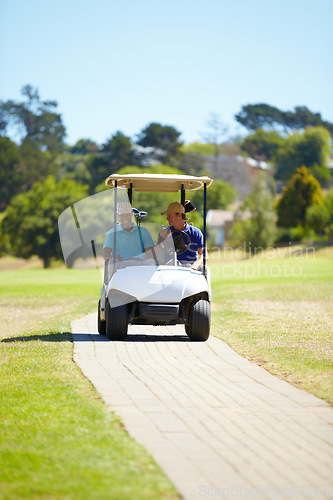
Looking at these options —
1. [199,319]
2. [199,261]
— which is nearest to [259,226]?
[199,261]

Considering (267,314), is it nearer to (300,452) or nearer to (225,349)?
(225,349)

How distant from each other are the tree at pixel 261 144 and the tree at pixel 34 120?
110 feet

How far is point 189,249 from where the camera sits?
1079cm

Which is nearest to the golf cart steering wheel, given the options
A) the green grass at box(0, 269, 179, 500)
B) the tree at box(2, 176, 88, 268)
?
the green grass at box(0, 269, 179, 500)

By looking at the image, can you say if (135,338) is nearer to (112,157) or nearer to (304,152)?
(112,157)

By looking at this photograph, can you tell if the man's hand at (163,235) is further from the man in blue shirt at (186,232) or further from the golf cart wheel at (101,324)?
the golf cart wheel at (101,324)

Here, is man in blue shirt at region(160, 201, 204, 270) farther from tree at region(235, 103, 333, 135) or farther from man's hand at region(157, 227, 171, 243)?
tree at region(235, 103, 333, 135)

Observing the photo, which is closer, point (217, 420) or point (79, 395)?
point (217, 420)

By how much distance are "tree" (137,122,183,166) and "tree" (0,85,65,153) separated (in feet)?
43.3

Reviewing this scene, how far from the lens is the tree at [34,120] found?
10181cm

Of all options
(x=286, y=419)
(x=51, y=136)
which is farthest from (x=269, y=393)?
(x=51, y=136)

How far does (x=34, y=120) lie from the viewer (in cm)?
10288

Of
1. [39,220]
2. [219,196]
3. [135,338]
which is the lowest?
[135,338]

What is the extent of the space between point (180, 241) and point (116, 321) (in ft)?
5.37
